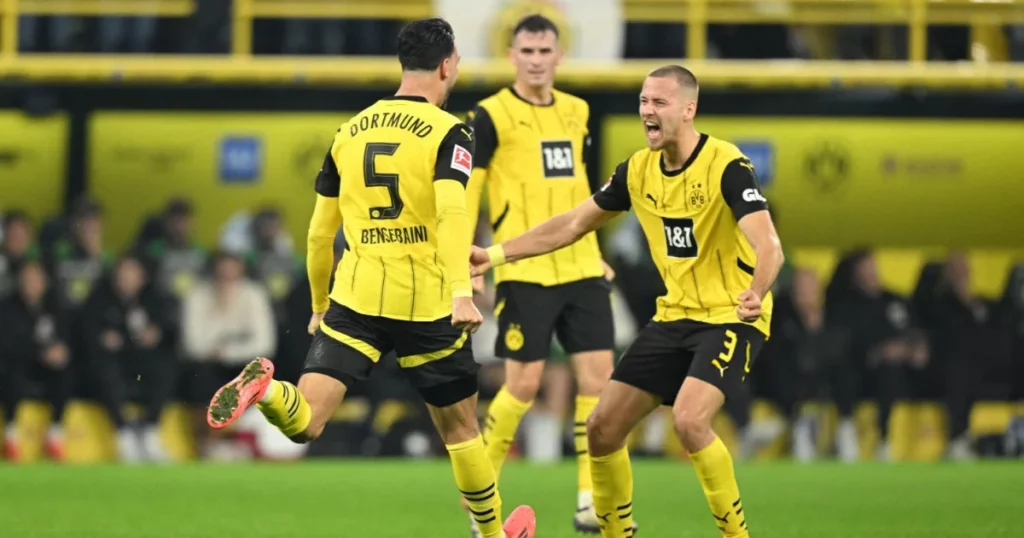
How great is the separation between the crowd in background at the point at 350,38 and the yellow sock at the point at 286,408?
390 inches

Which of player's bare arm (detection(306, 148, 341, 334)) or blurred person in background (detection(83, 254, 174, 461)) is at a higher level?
player's bare arm (detection(306, 148, 341, 334))

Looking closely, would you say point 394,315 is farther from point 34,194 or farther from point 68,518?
point 34,194

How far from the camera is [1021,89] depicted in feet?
53.3

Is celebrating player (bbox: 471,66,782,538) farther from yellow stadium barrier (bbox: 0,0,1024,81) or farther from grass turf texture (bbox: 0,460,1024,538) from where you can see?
yellow stadium barrier (bbox: 0,0,1024,81)

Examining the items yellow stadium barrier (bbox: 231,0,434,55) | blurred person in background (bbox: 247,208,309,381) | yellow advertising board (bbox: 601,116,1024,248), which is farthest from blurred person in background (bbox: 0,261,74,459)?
yellow advertising board (bbox: 601,116,1024,248)

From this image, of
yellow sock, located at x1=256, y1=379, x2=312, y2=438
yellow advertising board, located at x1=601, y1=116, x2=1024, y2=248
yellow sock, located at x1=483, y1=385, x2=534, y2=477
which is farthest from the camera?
yellow advertising board, located at x1=601, y1=116, x2=1024, y2=248

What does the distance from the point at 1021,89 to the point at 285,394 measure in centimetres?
1096

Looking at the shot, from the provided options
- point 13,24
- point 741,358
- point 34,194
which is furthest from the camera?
point 34,194

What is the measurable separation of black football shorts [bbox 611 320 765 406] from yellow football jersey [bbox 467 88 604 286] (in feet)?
6.81

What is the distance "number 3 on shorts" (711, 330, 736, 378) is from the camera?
739cm

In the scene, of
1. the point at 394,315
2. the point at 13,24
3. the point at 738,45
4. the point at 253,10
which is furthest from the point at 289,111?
the point at 394,315

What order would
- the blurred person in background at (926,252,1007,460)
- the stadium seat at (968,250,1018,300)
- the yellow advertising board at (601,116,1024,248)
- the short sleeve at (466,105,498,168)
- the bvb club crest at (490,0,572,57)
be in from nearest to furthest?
1. the short sleeve at (466,105,498,168)
2. the blurred person in background at (926,252,1007,460)
3. the bvb club crest at (490,0,572,57)
4. the stadium seat at (968,250,1018,300)
5. the yellow advertising board at (601,116,1024,248)

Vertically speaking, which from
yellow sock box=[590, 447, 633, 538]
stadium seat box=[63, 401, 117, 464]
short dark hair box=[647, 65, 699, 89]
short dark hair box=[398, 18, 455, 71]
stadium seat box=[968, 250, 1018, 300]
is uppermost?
short dark hair box=[398, 18, 455, 71]

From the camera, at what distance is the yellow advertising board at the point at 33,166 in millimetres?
17438
